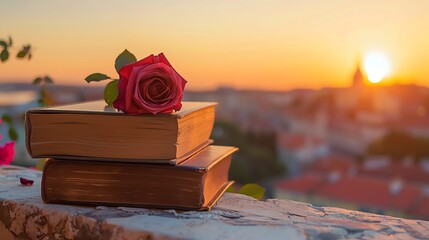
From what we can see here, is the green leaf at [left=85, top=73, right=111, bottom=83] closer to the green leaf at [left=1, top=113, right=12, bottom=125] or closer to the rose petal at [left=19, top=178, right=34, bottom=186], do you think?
the rose petal at [left=19, top=178, right=34, bottom=186]

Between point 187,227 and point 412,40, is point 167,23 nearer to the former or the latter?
point 187,227

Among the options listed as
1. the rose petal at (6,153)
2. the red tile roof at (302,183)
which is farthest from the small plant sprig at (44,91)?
the red tile roof at (302,183)

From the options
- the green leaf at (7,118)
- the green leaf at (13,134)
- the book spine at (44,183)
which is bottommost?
the green leaf at (13,134)

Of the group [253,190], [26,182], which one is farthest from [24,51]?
[253,190]

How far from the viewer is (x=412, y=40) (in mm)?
6035

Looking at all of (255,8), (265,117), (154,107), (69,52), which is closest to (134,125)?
(154,107)

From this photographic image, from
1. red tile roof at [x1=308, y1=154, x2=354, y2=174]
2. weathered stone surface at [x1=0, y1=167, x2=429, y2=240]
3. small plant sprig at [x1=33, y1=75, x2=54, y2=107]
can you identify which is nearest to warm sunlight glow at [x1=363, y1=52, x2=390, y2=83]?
small plant sprig at [x1=33, y1=75, x2=54, y2=107]

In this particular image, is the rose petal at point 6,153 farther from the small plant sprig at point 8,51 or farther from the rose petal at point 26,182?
the rose petal at point 26,182

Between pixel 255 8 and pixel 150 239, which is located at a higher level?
pixel 255 8

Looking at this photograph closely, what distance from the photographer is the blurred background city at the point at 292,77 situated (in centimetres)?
184

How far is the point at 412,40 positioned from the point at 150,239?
5861 millimetres

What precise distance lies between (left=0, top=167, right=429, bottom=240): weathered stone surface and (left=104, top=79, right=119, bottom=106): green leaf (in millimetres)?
150

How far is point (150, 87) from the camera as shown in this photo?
776mm

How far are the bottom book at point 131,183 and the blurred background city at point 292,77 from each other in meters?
0.15
